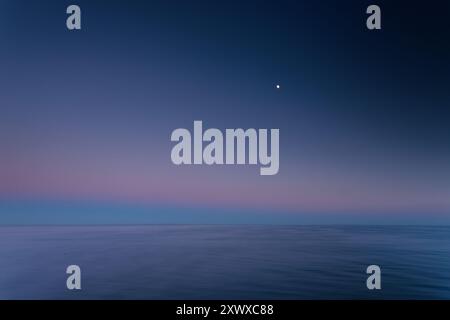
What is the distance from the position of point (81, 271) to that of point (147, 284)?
940 mm

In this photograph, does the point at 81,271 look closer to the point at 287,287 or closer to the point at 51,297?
the point at 51,297

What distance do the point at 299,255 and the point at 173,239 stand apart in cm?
554

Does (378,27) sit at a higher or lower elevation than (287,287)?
higher

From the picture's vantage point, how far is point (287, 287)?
4473mm

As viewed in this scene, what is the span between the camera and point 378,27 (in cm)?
369

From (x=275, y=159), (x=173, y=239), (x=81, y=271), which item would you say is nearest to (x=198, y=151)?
(x=275, y=159)

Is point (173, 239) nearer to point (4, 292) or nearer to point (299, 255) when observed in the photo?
point (299, 255)

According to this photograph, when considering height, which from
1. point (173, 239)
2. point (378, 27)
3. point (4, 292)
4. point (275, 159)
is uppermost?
point (378, 27)

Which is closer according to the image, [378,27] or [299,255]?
[378,27]
